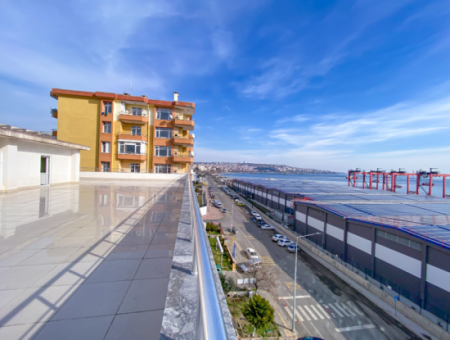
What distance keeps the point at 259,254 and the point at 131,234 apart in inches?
688

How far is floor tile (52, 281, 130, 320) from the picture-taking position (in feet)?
5.80

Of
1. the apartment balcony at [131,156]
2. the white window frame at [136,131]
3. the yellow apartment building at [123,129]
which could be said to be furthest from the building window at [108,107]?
the apartment balcony at [131,156]

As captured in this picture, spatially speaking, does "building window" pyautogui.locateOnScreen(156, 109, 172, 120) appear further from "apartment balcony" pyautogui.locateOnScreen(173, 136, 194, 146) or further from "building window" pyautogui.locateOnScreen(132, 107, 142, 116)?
"apartment balcony" pyautogui.locateOnScreen(173, 136, 194, 146)

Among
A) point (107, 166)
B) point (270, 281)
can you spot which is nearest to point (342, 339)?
point (270, 281)

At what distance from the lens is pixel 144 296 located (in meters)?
2.02

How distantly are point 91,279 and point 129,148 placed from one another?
1800 cm

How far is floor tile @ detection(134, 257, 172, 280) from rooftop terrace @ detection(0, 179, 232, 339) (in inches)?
0.4

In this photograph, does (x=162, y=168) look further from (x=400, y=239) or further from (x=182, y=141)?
(x=400, y=239)

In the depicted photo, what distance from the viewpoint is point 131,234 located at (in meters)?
3.71

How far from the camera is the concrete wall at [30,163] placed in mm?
7797

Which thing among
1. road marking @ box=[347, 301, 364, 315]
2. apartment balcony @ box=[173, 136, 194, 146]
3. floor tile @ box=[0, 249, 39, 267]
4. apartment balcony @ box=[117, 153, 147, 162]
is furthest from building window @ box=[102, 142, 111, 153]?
road marking @ box=[347, 301, 364, 315]

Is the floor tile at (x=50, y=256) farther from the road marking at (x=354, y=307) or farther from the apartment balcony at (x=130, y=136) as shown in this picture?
the apartment balcony at (x=130, y=136)

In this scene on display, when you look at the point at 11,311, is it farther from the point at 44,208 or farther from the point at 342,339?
the point at 342,339

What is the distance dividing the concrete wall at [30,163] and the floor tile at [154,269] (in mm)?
9096
